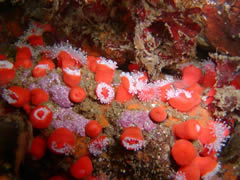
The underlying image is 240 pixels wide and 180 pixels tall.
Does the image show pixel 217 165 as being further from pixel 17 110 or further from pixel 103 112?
pixel 17 110

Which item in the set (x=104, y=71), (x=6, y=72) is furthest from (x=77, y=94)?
(x=6, y=72)

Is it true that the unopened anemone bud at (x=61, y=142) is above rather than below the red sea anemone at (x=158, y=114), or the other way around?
Result: below

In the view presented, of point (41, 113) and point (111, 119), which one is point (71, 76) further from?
point (111, 119)

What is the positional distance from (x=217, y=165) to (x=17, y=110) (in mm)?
3432

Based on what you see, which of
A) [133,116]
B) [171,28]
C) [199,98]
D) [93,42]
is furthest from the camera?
[93,42]

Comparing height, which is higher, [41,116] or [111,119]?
[111,119]

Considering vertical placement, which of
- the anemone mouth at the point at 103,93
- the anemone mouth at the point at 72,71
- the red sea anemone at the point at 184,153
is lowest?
the red sea anemone at the point at 184,153

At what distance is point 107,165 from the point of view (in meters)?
3.29

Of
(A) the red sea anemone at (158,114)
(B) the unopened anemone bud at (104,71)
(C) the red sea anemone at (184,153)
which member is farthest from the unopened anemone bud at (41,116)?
(C) the red sea anemone at (184,153)

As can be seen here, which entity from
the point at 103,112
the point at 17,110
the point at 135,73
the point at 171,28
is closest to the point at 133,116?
the point at 103,112

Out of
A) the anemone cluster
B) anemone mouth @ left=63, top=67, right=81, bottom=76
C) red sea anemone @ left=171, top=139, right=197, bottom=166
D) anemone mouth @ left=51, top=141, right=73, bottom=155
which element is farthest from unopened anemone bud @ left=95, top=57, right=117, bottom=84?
red sea anemone @ left=171, top=139, right=197, bottom=166

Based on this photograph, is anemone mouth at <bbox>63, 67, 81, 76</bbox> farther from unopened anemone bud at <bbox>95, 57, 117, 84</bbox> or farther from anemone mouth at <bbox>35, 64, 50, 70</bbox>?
anemone mouth at <bbox>35, 64, 50, 70</bbox>

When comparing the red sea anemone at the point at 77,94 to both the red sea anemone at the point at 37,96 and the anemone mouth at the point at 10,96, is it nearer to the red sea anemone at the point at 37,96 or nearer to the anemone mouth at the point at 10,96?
the red sea anemone at the point at 37,96

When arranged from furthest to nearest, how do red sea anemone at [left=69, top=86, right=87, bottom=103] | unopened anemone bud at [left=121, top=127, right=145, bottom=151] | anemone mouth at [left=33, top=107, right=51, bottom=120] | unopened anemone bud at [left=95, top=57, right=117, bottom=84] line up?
unopened anemone bud at [left=95, top=57, right=117, bottom=84] → red sea anemone at [left=69, top=86, right=87, bottom=103] → anemone mouth at [left=33, top=107, right=51, bottom=120] → unopened anemone bud at [left=121, top=127, right=145, bottom=151]
